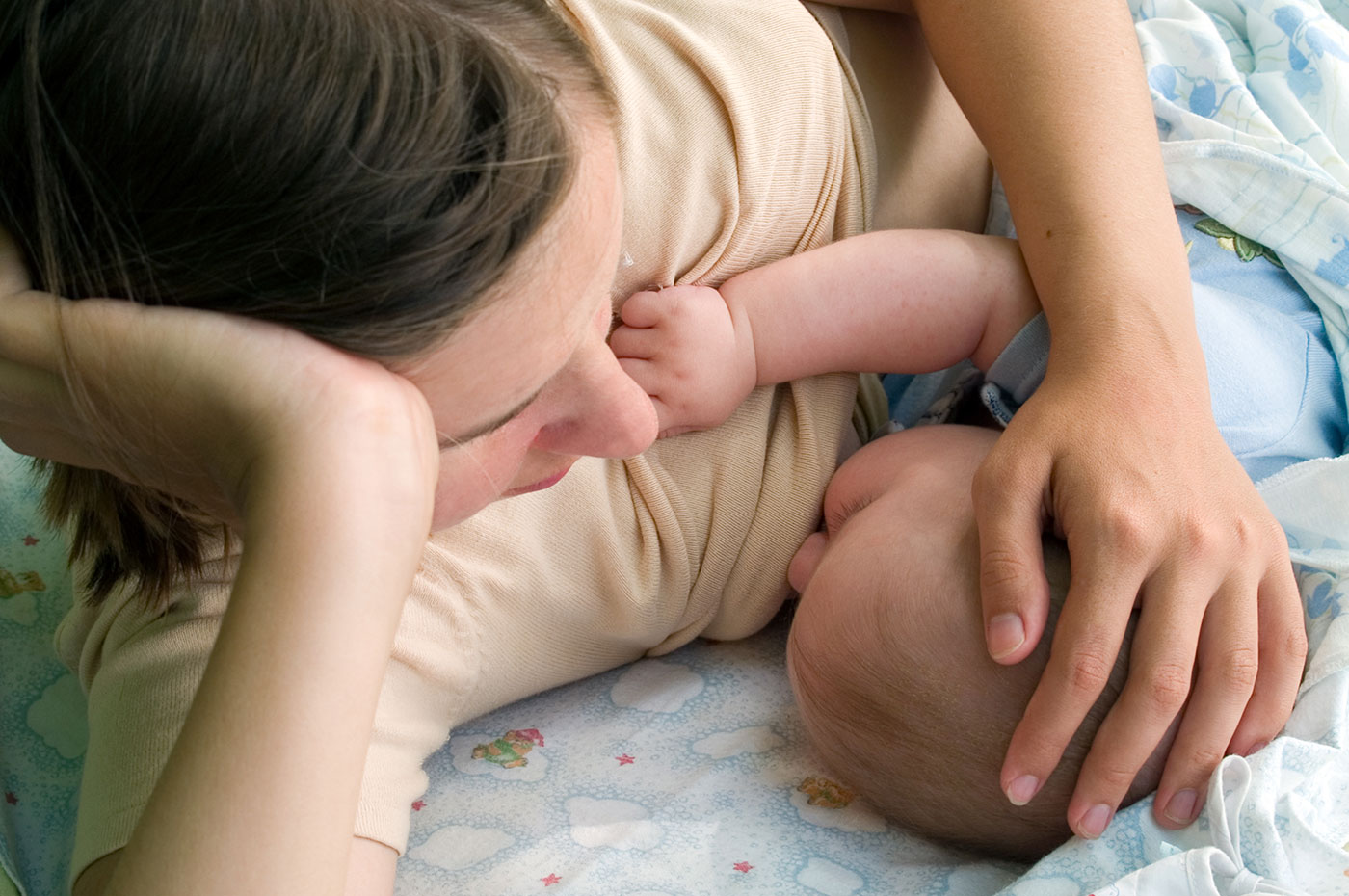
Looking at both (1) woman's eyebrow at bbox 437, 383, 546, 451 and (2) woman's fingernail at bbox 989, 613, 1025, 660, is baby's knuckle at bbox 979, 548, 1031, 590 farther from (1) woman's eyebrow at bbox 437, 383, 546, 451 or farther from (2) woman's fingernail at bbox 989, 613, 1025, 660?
(1) woman's eyebrow at bbox 437, 383, 546, 451

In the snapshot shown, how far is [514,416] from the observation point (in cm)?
68

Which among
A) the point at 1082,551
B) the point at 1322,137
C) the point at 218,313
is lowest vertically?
the point at 1082,551

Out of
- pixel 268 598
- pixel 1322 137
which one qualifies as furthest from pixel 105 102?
pixel 1322 137

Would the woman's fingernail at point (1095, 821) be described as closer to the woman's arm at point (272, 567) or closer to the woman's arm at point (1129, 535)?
the woman's arm at point (1129, 535)

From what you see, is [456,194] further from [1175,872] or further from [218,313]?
[1175,872]

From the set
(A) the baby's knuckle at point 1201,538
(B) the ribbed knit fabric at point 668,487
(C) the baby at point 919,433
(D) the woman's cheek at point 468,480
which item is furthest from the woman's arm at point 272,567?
(A) the baby's knuckle at point 1201,538

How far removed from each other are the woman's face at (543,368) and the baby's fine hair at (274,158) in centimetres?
3

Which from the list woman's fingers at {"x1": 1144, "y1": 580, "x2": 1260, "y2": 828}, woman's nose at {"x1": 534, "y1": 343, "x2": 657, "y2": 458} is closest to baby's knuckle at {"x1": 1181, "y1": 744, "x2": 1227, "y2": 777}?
woman's fingers at {"x1": 1144, "y1": 580, "x2": 1260, "y2": 828}

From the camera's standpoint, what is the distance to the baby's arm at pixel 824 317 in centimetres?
97

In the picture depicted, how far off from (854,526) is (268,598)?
556mm

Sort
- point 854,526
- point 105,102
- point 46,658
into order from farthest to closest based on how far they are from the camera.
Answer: point 46,658 < point 854,526 < point 105,102

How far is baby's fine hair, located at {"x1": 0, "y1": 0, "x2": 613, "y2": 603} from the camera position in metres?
0.52

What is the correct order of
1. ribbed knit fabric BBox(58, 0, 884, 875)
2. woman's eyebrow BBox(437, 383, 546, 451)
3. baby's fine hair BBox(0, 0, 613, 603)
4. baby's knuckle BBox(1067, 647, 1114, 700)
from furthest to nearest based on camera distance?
ribbed knit fabric BBox(58, 0, 884, 875) < baby's knuckle BBox(1067, 647, 1114, 700) < woman's eyebrow BBox(437, 383, 546, 451) < baby's fine hair BBox(0, 0, 613, 603)

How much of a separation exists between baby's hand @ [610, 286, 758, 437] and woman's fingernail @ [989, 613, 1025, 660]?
31 cm
